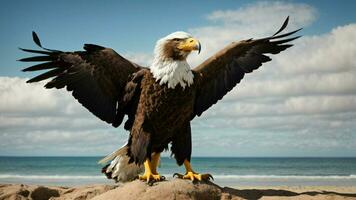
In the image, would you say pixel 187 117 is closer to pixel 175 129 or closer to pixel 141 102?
pixel 175 129

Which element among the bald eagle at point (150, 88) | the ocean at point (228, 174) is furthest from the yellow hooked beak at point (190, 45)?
the ocean at point (228, 174)

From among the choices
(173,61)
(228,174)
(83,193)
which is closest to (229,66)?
(173,61)

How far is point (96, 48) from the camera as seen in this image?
5926 mm

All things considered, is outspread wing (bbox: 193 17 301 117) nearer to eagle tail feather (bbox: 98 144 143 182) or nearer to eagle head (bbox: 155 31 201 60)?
eagle head (bbox: 155 31 201 60)

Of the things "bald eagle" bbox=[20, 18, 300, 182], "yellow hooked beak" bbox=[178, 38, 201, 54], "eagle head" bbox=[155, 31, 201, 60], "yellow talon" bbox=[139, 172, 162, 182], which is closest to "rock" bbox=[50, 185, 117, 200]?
"bald eagle" bbox=[20, 18, 300, 182]

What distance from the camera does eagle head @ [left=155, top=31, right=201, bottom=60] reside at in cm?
545

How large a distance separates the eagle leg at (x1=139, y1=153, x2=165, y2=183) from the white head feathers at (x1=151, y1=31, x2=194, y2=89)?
1042 millimetres

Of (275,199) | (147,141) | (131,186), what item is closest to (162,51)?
(147,141)

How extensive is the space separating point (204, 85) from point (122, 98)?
3.91 ft

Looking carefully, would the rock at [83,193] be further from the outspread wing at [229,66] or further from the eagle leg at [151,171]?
the outspread wing at [229,66]

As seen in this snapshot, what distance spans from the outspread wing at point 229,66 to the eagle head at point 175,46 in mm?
614

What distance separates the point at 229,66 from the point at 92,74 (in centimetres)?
205

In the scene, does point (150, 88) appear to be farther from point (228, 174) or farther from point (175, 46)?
point (228, 174)

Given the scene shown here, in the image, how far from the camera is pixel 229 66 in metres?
6.75
